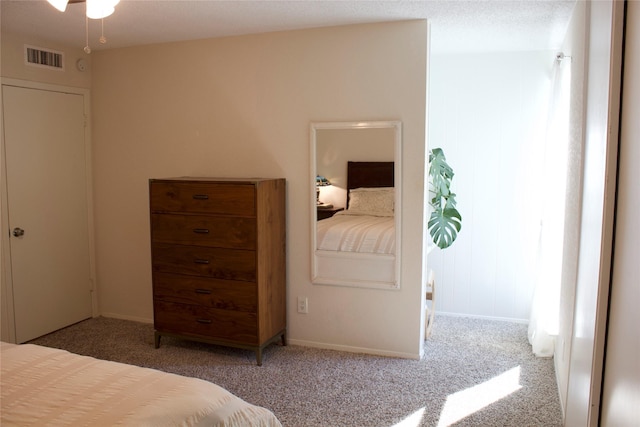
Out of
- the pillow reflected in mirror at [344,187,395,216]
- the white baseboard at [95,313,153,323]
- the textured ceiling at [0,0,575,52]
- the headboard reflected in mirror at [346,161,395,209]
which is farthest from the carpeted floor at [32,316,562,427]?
the textured ceiling at [0,0,575,52]

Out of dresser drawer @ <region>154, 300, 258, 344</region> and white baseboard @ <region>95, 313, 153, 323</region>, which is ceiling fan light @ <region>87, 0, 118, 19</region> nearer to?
dresser drawer @ <region>154, 300, 258, 344</region>

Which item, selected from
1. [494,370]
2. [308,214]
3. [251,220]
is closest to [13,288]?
[251,220]

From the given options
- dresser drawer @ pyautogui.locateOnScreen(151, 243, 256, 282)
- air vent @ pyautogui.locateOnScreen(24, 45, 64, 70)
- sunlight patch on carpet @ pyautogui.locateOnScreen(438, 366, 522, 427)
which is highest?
air vent @ pyautogui.locateOnScreen(24, 45, 64, 70)

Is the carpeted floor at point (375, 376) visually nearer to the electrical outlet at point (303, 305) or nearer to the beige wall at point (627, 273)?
the electrical outlet at point (303, 305)

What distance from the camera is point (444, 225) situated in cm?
430

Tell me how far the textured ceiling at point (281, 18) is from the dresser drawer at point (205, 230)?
129 cm

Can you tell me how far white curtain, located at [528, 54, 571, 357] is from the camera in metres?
3.42

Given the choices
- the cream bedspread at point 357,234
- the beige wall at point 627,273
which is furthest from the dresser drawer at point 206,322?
the beige wall at point 627,273

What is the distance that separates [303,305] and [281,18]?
1.98 metres

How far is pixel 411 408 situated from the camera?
3014 mm

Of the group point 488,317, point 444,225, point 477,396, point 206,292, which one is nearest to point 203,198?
point 206,292

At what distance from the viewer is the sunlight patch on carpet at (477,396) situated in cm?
292

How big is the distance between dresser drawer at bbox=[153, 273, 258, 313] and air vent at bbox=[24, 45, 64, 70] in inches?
70.9

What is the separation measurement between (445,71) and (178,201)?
2452 mm
